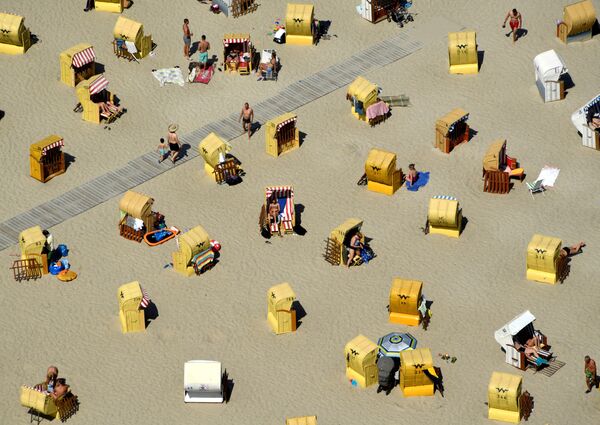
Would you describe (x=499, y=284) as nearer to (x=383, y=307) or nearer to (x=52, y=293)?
(x=383, y=307)

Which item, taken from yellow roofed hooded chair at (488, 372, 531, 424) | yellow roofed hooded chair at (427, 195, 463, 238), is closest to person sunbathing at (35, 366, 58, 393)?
yellow roofed hooded chair at (488, 372, 531, 424)

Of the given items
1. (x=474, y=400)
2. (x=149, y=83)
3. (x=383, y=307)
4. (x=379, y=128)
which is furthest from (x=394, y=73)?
(x=474, y=400)

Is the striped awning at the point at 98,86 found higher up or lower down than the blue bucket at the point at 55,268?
higher up

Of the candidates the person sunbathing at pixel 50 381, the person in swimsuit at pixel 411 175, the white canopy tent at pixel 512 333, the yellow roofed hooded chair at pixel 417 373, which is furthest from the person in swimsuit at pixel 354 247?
the person sunbathing at pixel 50 381

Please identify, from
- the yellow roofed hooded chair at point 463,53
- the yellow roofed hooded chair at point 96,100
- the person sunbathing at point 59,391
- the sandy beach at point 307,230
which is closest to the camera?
the person sunbathing at point 59,391

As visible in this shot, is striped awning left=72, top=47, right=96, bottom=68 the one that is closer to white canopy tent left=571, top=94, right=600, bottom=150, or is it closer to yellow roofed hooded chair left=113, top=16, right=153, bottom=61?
yellow roofed hooded chair left=113, top=16, right=153, bottom=61

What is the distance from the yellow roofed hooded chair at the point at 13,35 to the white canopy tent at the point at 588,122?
24.6m

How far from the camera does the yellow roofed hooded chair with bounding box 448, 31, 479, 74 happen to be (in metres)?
72.9

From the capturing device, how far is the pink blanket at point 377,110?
70.6 m

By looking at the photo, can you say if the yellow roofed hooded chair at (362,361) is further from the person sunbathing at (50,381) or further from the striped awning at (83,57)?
the striped awning at (83,57)

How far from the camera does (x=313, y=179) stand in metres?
68.2

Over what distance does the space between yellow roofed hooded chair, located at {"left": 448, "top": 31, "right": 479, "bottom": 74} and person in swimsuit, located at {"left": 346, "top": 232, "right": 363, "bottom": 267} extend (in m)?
13.1

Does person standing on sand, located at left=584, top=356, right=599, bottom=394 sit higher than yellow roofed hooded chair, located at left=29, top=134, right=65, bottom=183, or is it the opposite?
yellow roofed hooded chair, located at left=29, top=134, right=65, bottom=183

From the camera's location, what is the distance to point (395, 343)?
59.5m
